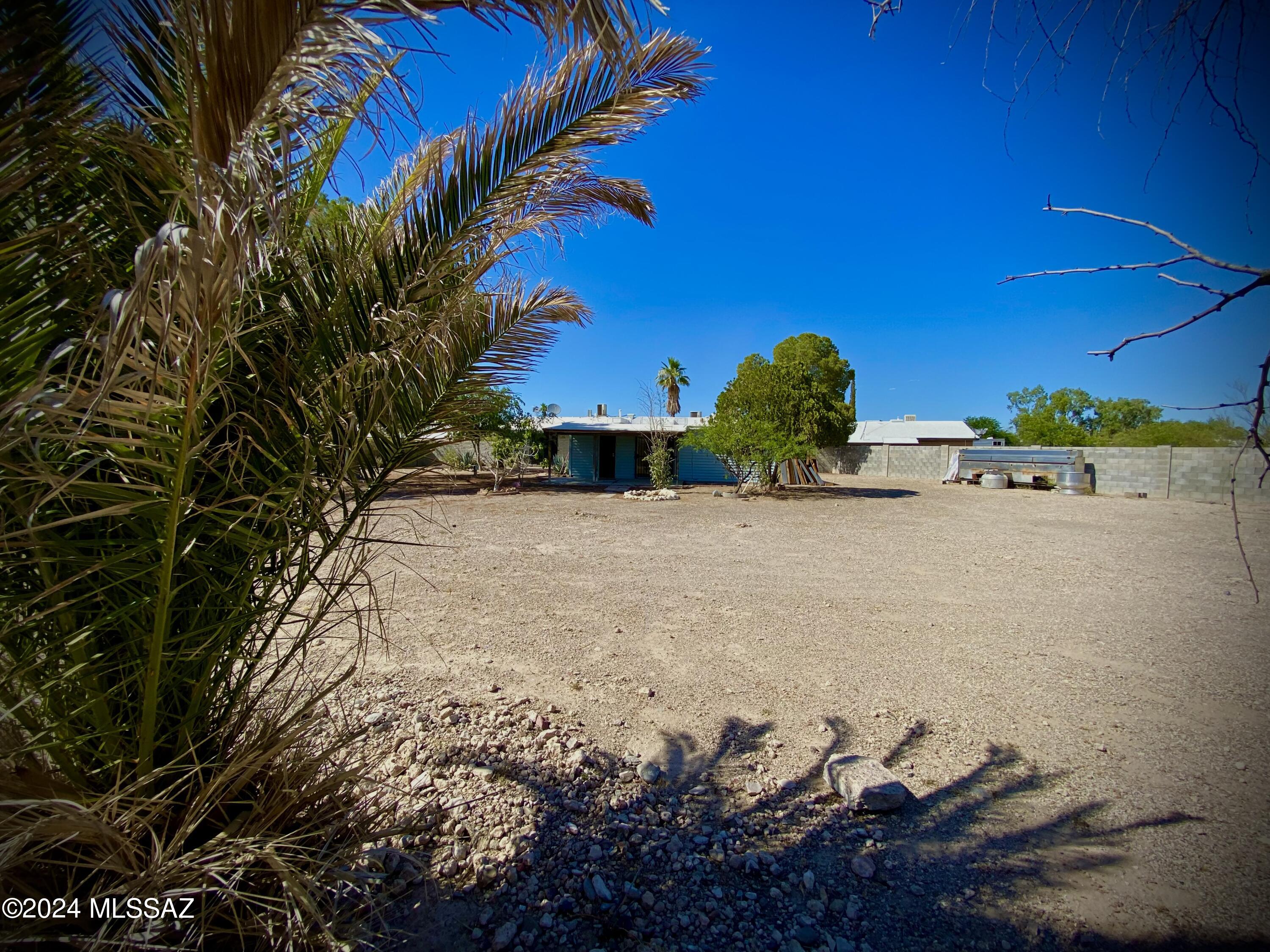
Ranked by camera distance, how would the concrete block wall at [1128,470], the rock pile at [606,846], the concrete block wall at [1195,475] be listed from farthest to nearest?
1. the concrete block wall at [1128,470]
2. the concrete block wall at [1195,475]
3. the rock pile at [606,846]

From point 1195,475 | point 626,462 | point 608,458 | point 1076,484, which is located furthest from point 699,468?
point 1195,475

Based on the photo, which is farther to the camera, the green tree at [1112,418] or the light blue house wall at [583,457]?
the green tree at [1112,418]

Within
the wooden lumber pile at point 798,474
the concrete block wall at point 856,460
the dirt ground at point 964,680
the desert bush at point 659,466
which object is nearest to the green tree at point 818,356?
the concrete block wall at point 856,460

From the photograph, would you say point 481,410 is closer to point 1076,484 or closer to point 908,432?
point 1076,484

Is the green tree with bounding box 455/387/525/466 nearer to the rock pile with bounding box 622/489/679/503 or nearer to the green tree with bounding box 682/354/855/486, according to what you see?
the rock pile with bounding box 622/489/679/503

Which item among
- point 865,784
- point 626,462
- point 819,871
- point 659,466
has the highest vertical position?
point 626,462

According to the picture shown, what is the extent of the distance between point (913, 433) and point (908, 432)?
1.35 ft

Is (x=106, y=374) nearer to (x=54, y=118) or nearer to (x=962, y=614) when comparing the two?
(x=54, y=118)

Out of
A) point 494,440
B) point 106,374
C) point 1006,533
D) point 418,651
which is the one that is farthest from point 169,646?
point 494,440

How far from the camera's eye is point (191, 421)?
3.79ft

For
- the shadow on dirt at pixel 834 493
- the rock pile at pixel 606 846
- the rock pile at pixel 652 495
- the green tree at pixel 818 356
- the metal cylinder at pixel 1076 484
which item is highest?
the green tree at pixel 818 356

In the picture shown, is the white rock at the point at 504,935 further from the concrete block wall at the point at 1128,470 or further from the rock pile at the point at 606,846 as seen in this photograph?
the concrete block wall at the point at 1128,470

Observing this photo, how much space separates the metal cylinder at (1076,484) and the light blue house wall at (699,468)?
13796 millimetres

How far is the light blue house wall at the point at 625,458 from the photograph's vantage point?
2777cm
